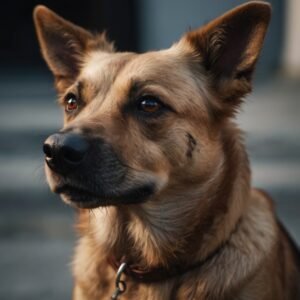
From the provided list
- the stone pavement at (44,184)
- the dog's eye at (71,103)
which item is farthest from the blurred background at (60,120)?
the dog's eye at (71,103)

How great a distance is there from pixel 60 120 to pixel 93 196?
6.84 metres

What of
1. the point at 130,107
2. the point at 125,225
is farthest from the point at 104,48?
the point at 125,225

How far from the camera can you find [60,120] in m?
9.76

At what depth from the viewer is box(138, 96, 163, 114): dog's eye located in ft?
10.6

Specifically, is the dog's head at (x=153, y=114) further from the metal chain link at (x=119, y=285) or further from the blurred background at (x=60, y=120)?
the blurred background at (x=60, y=120)

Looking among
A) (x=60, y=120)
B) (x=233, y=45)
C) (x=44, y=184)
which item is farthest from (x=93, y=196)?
(x=60, y=120)

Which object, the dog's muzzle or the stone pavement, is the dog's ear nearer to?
the stone pavement

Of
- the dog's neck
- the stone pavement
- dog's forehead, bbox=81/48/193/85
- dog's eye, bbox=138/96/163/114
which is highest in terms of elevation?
dog's forehead, bbox=81/48/193/85

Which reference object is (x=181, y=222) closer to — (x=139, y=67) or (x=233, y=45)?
(x=139, y=67)

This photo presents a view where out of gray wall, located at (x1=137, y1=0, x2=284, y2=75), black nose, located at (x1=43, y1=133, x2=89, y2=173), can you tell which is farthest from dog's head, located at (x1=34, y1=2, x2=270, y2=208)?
gray wall, located at (x1=137, y1=0, x2=284, y2=75)

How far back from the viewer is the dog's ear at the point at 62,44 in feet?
12.2

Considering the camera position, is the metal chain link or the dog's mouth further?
the metal chain link

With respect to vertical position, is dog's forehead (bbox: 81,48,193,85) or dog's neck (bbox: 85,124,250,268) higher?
dog's forehead (bbox: 81,48,193,85)

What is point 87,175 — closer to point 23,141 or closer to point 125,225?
point 125,225
